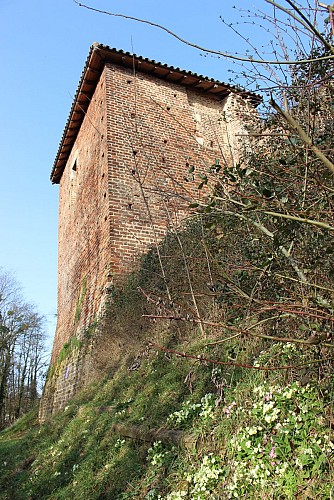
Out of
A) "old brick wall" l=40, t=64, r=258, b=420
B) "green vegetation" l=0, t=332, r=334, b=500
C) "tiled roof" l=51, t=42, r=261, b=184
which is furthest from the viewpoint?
"tiled roof" l=51, t=42, r=261, b=184

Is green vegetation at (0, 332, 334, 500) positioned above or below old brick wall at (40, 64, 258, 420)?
below

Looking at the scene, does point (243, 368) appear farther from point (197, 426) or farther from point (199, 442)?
point (199, 442)

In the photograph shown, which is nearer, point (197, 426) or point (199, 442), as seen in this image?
point (199, 442)

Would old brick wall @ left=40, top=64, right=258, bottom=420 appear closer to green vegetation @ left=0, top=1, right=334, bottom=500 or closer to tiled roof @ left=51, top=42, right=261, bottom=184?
tiled roof @ left=51, top=42, right=261, bottom=184

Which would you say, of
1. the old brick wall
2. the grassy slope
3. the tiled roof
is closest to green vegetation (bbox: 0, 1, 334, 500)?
the grassy slope

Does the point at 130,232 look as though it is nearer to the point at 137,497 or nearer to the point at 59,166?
the point at 137,497

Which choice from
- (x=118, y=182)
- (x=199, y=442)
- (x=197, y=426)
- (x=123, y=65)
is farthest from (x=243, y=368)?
(x=123, y=65)

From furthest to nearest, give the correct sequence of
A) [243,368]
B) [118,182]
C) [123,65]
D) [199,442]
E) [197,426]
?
[123,65] < [118,182] < [243,368] < [197,426] < [199,442]

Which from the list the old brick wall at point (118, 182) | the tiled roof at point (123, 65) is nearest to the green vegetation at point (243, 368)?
the old brick wall at point (118, 182)

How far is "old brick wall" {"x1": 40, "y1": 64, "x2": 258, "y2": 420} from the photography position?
866 centimetres

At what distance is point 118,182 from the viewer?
359 inches

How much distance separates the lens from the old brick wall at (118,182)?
8.66m

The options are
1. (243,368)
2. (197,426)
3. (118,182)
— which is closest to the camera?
(197,426)

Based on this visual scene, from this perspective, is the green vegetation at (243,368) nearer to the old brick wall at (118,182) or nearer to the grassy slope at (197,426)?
the grassy slope at (197,426)
